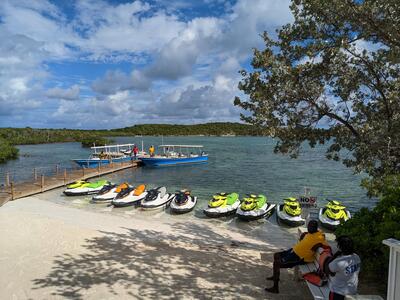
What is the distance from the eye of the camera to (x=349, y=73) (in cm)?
830

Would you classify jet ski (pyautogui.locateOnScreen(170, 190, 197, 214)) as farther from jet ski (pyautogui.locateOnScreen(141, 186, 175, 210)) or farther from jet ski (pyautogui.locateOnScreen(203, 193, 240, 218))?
jet ski (pyautogui.locateOnScreen(203, 193, 240, 218))

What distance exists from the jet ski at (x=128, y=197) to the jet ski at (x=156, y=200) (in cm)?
62

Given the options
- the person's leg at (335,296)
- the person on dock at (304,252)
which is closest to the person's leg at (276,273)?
the person on dock at (304,252)

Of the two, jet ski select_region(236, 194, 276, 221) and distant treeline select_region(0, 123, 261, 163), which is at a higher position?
distant treeline select_region(0, 123, 261, 163)

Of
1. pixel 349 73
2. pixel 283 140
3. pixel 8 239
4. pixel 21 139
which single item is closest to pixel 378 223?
pixel 283 140

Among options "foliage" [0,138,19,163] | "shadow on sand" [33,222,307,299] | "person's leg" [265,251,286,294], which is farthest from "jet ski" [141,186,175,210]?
"foliage" [0,138,19,163]

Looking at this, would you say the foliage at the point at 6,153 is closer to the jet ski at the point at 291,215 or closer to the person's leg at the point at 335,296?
the jet ski at the point at 291,215

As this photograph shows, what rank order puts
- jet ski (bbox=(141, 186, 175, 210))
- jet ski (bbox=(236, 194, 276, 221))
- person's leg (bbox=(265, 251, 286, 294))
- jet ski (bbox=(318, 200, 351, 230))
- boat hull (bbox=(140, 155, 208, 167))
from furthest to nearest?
1. boat hull (bbox=(140, 155, 208, 167))
2. jet ski (bbox=(141, 186, 175, 210))
3. jet ski (bbox=(236, 194, 276, 221))
4. jet ski (bbox=(318, 200, 351, 230))
5. person's leg (bbox=(265, 251, 286, 294))

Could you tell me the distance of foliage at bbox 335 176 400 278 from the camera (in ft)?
21.4

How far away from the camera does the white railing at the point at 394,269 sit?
4.16m

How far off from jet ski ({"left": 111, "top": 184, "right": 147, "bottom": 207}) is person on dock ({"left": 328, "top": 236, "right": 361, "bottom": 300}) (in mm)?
15245

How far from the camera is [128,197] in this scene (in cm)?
1972

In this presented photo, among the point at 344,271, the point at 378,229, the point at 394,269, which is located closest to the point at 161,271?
the point at 344,271

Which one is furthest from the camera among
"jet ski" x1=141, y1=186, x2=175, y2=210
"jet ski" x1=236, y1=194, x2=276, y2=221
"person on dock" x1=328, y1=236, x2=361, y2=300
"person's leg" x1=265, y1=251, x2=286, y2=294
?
"jet ski" x1=141, y1=186, x2=175, y2=210
